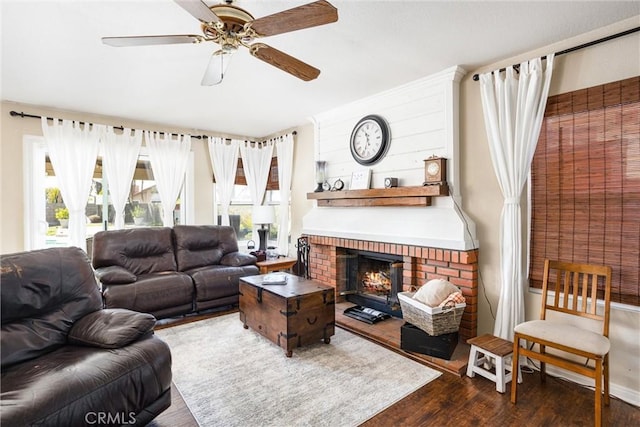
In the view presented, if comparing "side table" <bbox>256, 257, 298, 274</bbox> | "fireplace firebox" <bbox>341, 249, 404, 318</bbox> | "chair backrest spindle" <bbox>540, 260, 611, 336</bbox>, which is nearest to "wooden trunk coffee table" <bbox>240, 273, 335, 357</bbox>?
"fireplace firebox" <bbox>341, 249, 404, 318</bbox>

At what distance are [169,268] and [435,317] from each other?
10.2ft

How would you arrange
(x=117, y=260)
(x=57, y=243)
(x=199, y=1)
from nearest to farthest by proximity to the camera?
1. (x=199, y=1)
2. (x=117, y=260)
3. (x=57, y=243)

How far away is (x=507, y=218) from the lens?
8.73 feet

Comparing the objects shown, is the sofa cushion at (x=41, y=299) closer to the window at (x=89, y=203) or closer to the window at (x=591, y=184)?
the window at (x=89, y=203)

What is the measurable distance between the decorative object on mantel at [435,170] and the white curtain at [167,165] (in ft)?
11.8

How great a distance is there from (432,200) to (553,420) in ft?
6.06

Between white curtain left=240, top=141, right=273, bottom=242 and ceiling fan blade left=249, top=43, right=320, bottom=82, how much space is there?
327 centimetres

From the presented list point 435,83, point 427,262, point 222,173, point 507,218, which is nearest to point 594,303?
point 507,218

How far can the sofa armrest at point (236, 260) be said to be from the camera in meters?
4.23

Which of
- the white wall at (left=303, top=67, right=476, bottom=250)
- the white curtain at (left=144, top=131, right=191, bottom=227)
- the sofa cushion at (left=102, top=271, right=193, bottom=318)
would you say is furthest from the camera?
the white curtain at (left=144, top=131, right=191, bottom=227)

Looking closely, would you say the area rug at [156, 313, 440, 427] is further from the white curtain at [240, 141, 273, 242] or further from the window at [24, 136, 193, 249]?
the white curtain at [240, 141, 273, 242]

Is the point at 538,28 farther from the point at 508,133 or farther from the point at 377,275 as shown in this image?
the point at 377,275

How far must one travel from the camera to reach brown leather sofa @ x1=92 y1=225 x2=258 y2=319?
3342 mm

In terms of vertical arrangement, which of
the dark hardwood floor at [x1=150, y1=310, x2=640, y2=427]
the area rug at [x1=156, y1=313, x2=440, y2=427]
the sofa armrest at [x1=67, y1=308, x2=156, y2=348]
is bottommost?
the dark hardwood floor at [x1=150, y1=310, x2=640, y2=427]
